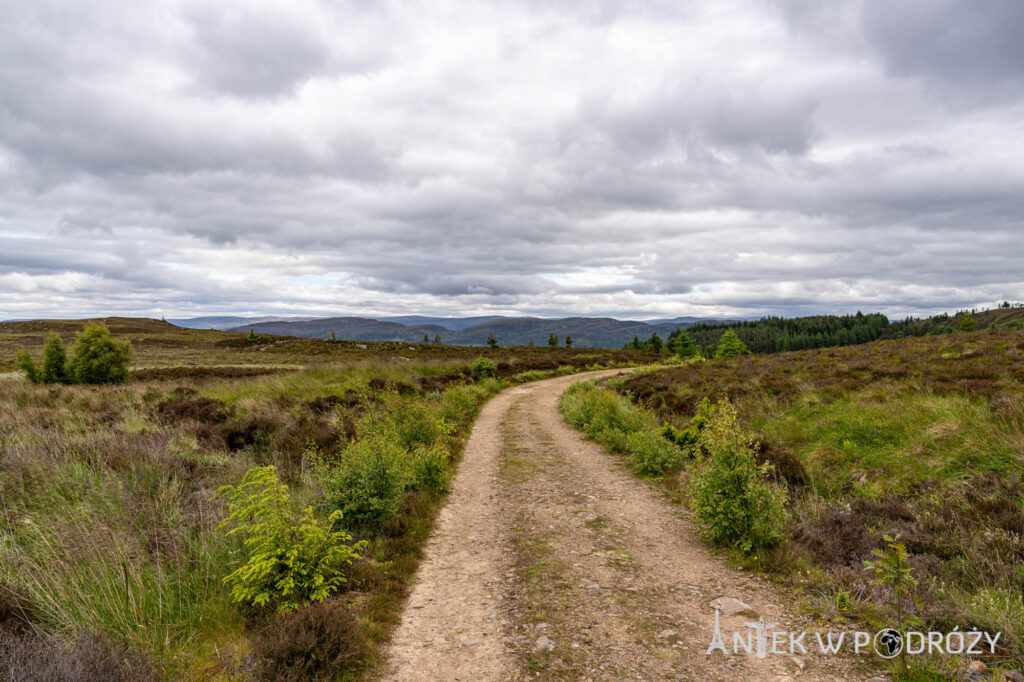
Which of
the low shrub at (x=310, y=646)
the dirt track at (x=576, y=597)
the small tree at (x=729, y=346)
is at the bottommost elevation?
the dirt track at (x=576, y=597)

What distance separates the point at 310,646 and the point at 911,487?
9362mm

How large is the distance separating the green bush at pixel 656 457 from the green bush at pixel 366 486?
18.3 feet

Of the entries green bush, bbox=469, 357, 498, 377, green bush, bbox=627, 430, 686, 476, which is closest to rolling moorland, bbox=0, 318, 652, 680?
green bush, bbox=627, 430, 686, 476

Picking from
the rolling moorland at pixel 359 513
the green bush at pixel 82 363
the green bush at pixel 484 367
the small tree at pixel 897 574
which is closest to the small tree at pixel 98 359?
the green bush at pixel 82 363

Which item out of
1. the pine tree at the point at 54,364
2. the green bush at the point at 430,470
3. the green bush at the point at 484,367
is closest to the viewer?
the green bush at the point at 430,470

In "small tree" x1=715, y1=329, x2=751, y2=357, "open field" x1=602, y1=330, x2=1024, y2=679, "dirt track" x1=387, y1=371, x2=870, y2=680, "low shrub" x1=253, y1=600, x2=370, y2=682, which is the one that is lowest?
"dirt track" x1=387, y1=371, x2=870, y2=680

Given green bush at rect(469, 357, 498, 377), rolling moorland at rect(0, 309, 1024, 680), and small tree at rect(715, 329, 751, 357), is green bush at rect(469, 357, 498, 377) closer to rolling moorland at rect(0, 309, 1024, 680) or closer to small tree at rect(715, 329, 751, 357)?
rolling moorland at rect(0, 309, 1024, 680)

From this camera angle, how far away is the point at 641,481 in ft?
32.3

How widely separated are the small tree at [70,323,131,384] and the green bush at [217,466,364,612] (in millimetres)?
30255

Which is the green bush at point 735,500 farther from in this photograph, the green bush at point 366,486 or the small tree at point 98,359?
the small tree at point 98,359

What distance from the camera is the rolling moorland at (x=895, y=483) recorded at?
4520 mm

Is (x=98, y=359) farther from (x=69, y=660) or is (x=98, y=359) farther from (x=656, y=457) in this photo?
(x=656, y=457)

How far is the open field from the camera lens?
15.1 ft

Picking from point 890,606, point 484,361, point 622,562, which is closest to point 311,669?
point 622,562
